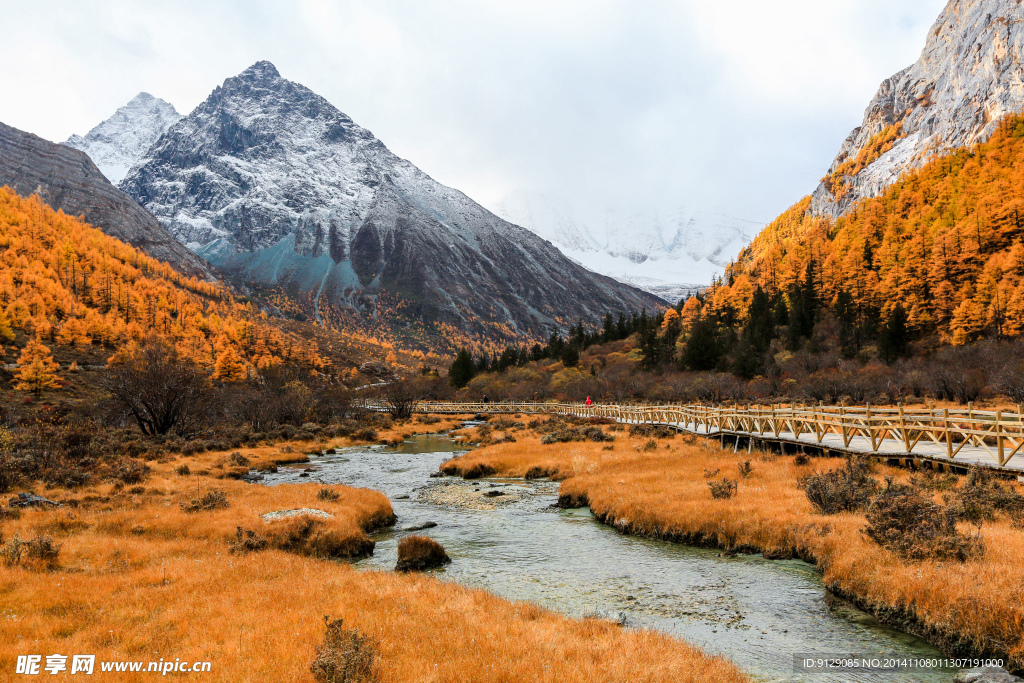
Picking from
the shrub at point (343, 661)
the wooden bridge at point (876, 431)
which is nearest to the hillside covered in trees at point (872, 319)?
the wooden bridge at point (876, 431)

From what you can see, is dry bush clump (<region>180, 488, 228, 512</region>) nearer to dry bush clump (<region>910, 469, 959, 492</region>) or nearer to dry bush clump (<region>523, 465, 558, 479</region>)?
dry bush clump (<region>523, 465, 558, 479</region>)

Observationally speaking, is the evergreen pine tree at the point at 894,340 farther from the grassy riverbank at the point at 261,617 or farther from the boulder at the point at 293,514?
the grassy riverbank at the point at 261,617

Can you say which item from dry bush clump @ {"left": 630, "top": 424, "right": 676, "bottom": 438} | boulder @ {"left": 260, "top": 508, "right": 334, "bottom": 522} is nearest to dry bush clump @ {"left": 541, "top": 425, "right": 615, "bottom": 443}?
dry bush clump @ {"left": 630, "top": 424, "right": 676, "bottom": 438}

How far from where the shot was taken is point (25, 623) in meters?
9.00

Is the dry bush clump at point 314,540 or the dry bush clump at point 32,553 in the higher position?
the dry bush clump at point 32,553

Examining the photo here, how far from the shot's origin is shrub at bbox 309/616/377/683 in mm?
7410

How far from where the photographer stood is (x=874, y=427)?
22.5 m

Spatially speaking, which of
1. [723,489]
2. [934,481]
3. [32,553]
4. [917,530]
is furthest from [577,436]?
[32,553]

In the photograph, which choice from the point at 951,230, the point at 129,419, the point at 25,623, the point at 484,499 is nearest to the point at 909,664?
the point at 25,623

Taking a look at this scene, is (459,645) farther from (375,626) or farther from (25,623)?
(25,623)

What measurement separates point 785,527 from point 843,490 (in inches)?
113

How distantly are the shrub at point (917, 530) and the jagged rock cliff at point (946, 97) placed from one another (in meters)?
169

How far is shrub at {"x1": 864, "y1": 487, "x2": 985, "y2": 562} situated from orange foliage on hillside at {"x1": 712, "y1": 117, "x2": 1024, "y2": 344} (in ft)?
240

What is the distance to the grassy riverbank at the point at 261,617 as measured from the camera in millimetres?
8039
